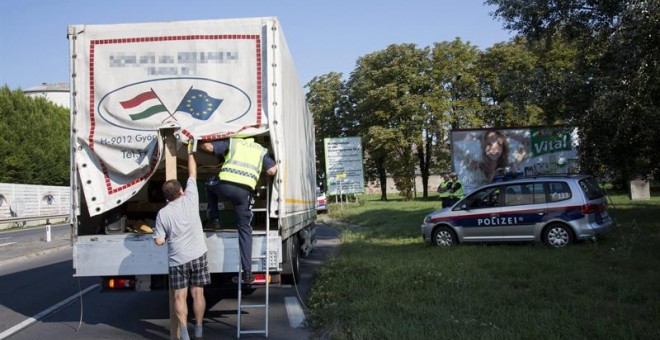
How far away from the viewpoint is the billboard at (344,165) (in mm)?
33875

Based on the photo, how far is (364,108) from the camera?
4378 cm

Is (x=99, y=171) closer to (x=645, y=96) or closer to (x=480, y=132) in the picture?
(x=645, y=96)

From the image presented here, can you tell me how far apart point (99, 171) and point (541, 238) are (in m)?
8.70

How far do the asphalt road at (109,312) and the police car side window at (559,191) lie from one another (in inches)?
203

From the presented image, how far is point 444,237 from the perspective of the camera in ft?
40.4

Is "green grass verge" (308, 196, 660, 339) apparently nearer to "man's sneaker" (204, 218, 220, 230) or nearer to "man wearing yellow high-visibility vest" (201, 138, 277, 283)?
"man wearing yellow high-visibility vest" (201, 138, 277, 283)

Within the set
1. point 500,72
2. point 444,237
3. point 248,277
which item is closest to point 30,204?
point 444,237

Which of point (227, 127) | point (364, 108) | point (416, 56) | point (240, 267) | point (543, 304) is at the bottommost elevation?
point (543, 304)

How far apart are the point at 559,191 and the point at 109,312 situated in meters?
8.64

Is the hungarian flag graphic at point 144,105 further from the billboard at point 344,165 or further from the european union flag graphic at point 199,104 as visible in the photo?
the billboard at point 344,165

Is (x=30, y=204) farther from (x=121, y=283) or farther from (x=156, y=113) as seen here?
(x=156, y=113)

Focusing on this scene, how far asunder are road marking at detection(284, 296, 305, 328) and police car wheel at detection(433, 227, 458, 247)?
500cm

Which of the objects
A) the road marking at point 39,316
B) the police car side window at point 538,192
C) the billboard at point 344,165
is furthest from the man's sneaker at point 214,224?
the billboard at point 344,165

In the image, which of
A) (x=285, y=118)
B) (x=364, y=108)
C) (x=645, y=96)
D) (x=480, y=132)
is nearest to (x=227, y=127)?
(x=285, y=118)
